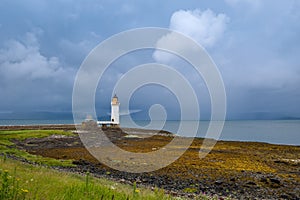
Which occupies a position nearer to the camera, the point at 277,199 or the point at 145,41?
the point at 277,199

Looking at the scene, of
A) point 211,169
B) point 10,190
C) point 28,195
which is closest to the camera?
point 10,190

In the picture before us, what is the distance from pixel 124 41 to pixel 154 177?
9.27 meters

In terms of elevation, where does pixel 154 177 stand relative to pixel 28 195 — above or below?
below

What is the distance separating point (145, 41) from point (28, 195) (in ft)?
48.5

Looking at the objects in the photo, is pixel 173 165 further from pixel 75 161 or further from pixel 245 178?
pixel 75 161

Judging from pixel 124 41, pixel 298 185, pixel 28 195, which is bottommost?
pixel 298 185

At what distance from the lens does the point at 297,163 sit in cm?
2862

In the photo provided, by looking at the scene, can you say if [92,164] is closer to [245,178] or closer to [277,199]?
[245,178]

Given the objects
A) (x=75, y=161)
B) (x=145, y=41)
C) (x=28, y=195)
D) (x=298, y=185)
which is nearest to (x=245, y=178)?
(x=298, y=185)

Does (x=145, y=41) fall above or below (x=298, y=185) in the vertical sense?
above

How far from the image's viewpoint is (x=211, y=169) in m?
22.9

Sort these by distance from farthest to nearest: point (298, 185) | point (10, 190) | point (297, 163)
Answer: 1. point (297, 163)
2. point (298, 185)
3. point (10, 190)

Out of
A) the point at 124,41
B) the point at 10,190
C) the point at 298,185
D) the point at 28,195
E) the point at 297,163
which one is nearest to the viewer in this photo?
the point at 10,190

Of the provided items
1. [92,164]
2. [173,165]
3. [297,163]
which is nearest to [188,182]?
[173,165]
